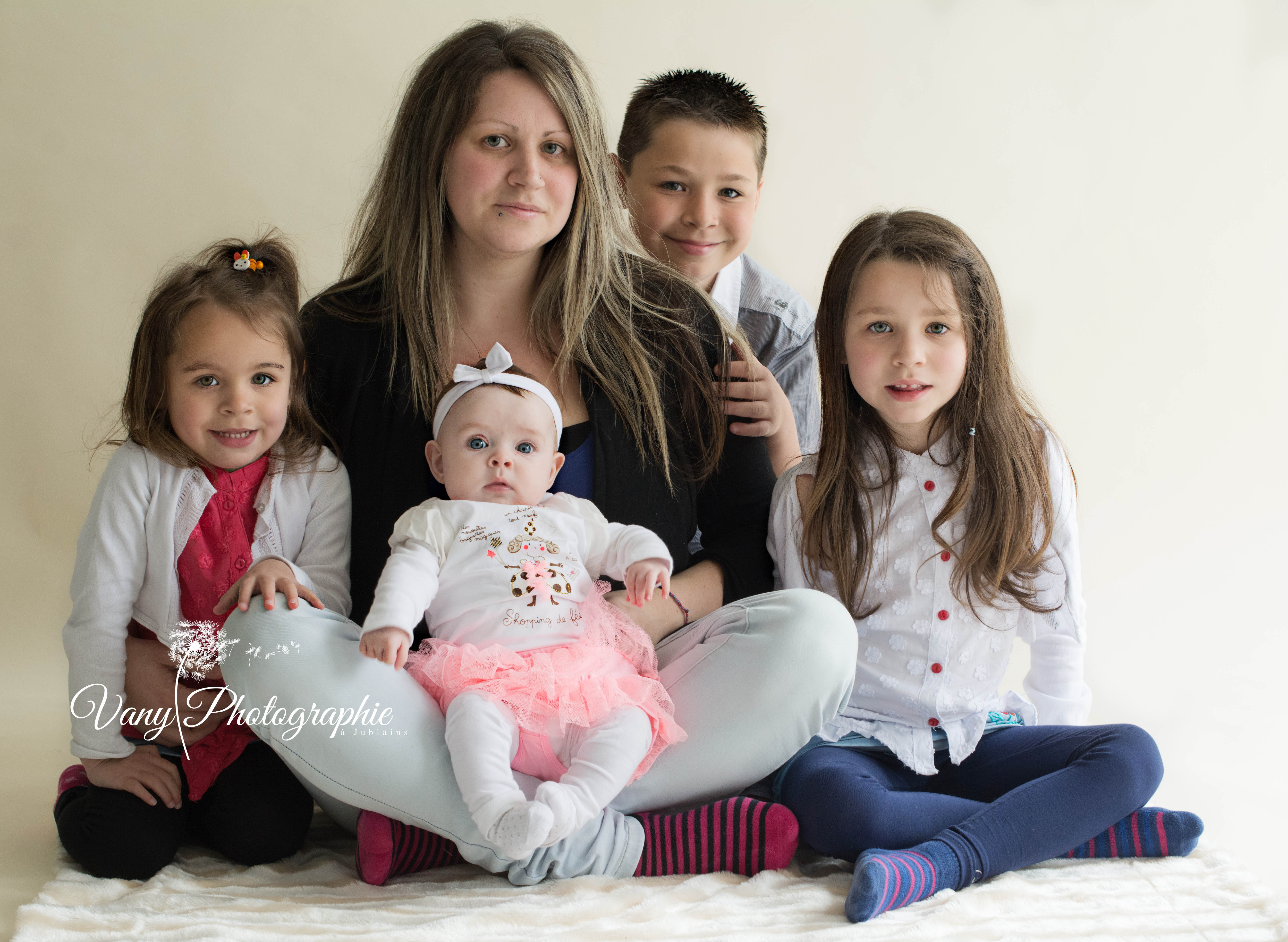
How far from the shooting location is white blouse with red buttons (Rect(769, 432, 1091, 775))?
179 centimetres

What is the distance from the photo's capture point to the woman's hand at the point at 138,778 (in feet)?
5.33

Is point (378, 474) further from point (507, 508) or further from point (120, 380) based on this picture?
point (120, 380)

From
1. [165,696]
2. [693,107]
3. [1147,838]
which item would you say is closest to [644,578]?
[165,696]

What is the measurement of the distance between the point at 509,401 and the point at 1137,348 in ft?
7.18

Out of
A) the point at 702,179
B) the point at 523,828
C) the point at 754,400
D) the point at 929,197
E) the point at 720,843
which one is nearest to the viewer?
the point at 523,828

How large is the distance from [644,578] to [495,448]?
0.30 m

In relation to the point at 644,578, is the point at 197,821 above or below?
below

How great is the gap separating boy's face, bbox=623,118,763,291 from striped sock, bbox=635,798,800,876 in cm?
126

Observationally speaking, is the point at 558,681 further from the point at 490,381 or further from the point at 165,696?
the point at 165,696

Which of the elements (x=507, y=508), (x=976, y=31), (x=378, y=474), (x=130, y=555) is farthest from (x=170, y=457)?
(x=976, y=31)

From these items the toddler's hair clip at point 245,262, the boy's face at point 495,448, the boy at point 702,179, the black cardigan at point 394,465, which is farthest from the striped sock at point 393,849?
the boy at point 702,179

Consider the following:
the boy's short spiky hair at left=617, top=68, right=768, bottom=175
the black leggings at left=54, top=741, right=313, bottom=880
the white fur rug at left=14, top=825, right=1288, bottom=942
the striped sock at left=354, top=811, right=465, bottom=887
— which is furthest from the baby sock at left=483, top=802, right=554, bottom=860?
the boy's short spiky hair at left=617, top=68, right=768, bottom=175

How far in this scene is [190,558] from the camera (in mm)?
1669

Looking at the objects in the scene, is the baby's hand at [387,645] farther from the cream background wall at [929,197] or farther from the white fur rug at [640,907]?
the cream background wall at [929,197]
